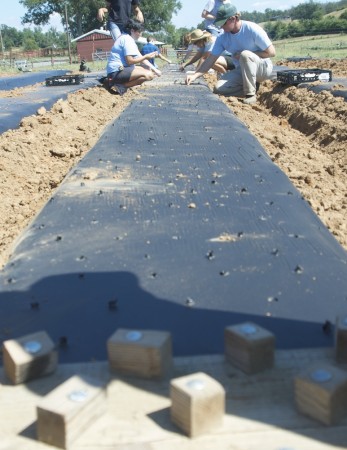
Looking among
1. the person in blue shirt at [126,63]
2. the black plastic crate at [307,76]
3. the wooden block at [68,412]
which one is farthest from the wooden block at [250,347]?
the black plastic crate at [307,76]

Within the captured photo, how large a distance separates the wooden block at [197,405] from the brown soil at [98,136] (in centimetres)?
153

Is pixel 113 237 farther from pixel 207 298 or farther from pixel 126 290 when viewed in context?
pixel 207 298

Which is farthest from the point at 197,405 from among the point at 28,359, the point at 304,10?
the point at 304,10

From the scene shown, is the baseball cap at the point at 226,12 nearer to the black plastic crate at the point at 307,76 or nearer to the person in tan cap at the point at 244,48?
the person in tan cap at the point at 244,48

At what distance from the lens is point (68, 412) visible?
150 centimetres

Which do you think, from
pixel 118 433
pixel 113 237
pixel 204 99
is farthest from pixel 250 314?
pixel 204 99

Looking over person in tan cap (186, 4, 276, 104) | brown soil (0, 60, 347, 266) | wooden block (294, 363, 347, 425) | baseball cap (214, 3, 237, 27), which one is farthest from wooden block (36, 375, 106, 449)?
baseball cap (214, 3, 237, 27)

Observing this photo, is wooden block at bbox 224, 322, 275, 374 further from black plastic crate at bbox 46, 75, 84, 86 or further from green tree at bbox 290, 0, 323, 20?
green tree at bbox 290, 0, 323, 20

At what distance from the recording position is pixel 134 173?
13.0ft

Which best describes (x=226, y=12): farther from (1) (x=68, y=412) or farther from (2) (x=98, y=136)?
(1) (x=68, y=412)

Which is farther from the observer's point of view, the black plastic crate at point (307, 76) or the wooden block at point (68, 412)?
the black plastic crate at point (307, 76)

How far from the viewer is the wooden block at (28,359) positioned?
5.77ft

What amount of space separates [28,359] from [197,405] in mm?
569

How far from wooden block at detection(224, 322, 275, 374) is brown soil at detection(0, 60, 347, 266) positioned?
1.42m
